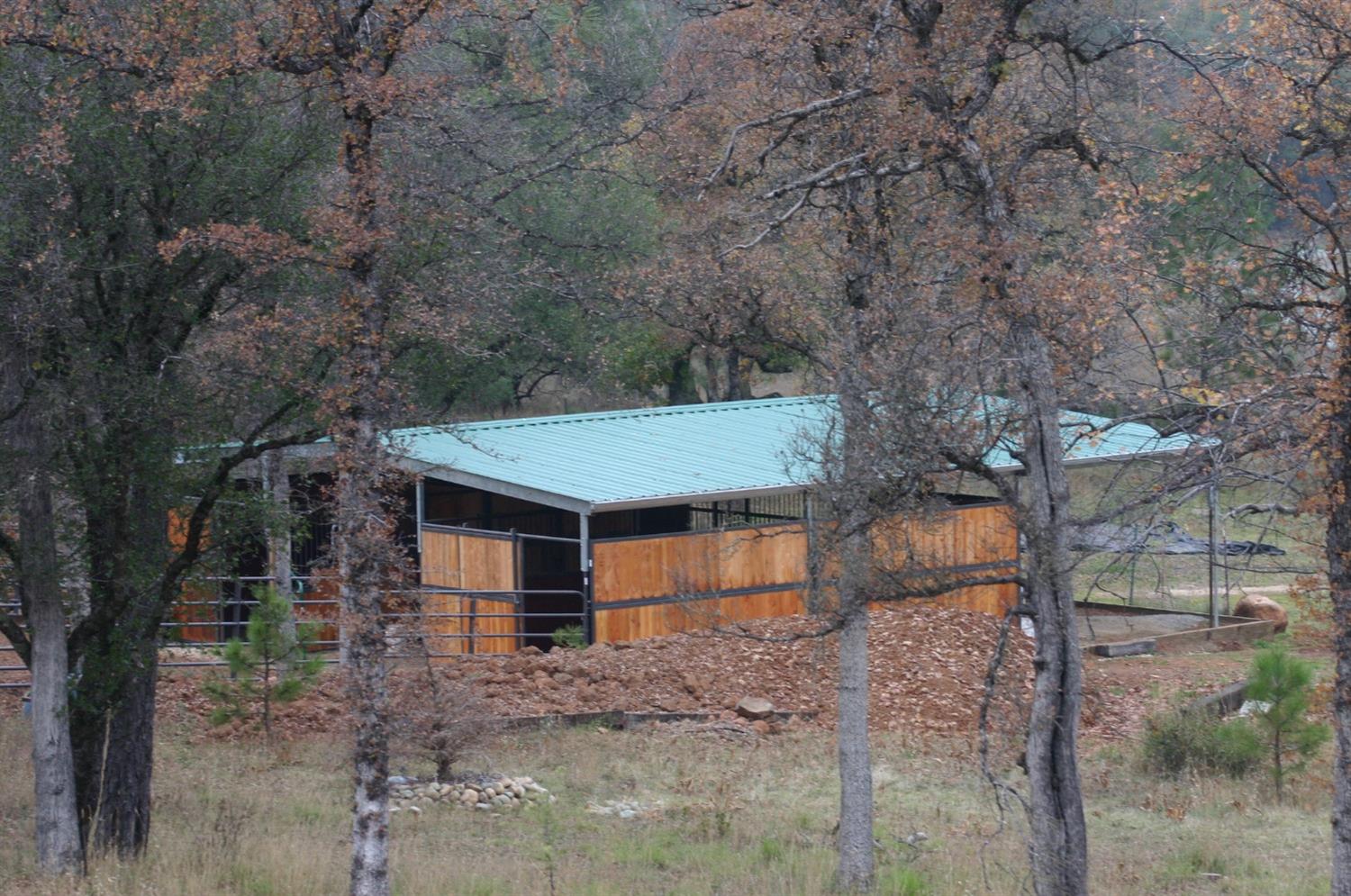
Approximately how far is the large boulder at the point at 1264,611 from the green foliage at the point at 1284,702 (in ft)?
36.7

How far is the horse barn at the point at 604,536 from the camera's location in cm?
2061

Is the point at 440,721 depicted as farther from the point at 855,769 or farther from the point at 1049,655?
the point at 1049,655

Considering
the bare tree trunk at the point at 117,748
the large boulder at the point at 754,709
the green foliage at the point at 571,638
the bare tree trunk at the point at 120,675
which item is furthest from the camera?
the green foliage at the point at 571,638

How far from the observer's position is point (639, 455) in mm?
23594

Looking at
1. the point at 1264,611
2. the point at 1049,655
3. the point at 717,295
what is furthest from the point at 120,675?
the point at 1264,611

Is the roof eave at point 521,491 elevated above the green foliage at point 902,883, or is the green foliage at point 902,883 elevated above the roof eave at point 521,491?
the roof eave at point 521,491

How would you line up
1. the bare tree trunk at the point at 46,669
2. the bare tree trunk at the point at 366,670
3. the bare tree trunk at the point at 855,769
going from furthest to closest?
1. the bare tree trunk at the point at 855,769
2. the bare tree trunk at the point at 46,669
3. the bare tree trunk at the point at 366,670

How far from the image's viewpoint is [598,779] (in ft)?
50.9

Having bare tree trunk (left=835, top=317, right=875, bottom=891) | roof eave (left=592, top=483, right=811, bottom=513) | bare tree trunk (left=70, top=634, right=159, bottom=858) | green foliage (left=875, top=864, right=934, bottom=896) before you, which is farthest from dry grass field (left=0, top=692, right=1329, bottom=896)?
roof eave (left=592, top=483, right=811, bottom=513)

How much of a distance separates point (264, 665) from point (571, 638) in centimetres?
513

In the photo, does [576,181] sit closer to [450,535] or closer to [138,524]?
[450,535]

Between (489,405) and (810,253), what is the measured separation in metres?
25.3

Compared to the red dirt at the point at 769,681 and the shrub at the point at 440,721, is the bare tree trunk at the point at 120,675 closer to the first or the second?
the shrub at the point at 440,721

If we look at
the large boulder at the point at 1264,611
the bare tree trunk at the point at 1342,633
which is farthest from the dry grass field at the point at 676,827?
the large boulder at the point at 1264,611
